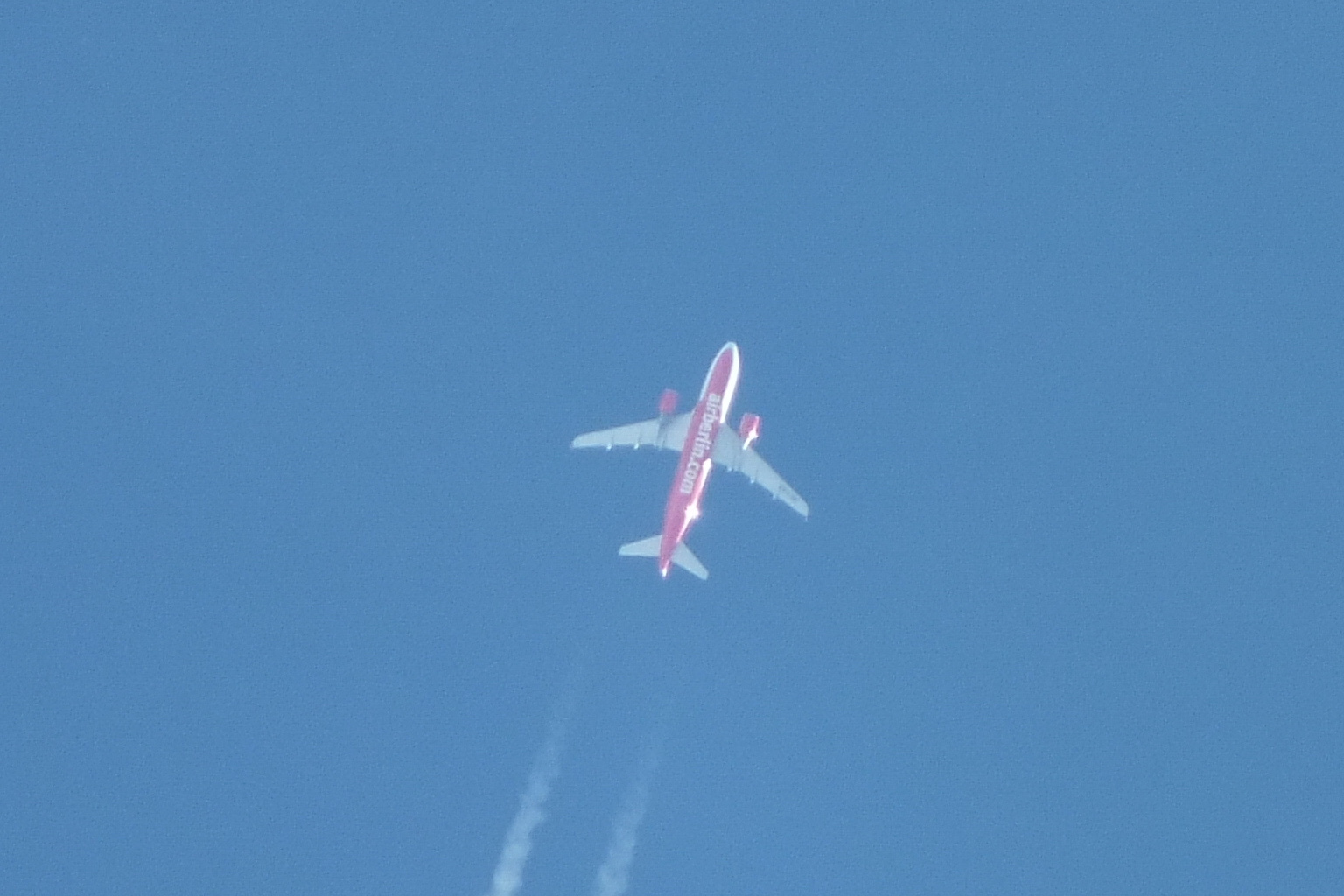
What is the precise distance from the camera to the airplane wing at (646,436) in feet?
447

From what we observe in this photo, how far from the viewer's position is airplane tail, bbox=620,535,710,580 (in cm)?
13150

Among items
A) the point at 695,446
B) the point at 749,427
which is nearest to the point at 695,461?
the point at 695,446

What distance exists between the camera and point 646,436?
137m

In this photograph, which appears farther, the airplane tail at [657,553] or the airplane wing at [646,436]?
the airplane wing at [646,436]

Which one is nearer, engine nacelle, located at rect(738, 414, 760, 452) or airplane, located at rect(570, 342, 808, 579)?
airplane, located at rect(570, 342, 808, 579)

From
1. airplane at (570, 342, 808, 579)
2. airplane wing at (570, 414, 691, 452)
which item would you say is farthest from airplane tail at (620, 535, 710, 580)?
airplane wing at (570, 414, 691, 452)

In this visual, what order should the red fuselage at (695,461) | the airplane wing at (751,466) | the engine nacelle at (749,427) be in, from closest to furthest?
the red fuselage at (695,461) < the engine nacelle at (749,427) < the airplane wing at (751,466)

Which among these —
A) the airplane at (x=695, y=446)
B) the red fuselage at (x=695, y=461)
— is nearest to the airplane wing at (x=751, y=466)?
the airplane at (x=695, y=446)

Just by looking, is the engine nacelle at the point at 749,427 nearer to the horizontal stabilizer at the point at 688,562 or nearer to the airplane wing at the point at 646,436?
the airplane wing at the point at 646,436

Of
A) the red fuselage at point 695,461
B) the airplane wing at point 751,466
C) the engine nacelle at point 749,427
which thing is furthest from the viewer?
the airplane wing at point 751,466

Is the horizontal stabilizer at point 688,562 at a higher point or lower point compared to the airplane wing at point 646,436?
lower

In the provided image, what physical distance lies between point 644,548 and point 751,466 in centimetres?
1001

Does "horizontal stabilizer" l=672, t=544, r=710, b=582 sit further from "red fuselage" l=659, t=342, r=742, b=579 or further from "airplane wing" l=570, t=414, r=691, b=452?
"airplane wing" l=570, t=414, r=691, b=452

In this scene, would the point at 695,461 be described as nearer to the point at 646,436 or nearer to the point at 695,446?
the point at 695,446
